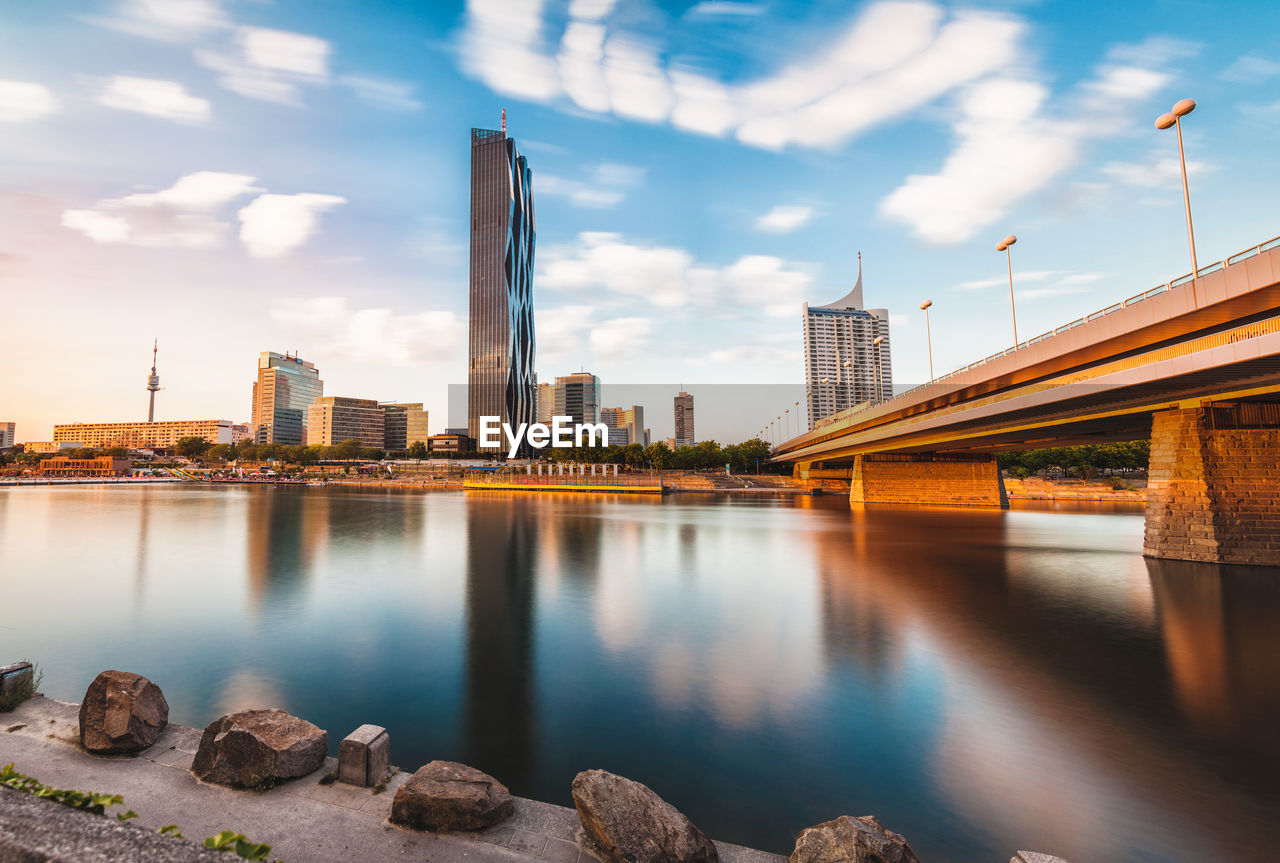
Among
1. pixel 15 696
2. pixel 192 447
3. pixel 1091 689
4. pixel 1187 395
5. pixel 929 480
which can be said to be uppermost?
pixel 192 447

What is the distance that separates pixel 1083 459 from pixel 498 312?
549 ft

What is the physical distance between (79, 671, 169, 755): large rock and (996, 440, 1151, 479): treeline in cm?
10747

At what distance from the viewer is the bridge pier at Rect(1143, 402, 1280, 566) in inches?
919

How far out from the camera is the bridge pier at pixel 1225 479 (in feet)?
76.6

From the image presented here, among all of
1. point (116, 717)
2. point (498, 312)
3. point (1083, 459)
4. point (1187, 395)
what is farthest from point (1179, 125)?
point (498, 312)

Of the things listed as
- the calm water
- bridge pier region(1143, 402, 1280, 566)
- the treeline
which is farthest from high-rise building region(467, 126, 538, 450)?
bridge pier region(1143, 402, 1280, 566)

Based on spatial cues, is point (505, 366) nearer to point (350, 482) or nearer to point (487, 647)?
point (350, 482)

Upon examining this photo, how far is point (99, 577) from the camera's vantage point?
22.4 meters

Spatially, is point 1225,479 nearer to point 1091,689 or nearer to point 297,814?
point 1091,689

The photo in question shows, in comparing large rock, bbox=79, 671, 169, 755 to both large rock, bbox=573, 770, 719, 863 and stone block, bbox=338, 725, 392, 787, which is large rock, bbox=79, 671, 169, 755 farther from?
large rock, bbox=573, 770, 719, 863

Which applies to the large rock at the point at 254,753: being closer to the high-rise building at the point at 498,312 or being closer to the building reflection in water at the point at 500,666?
the building reflection in water at the point at 500,666

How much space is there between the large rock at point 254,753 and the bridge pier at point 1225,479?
112 feet

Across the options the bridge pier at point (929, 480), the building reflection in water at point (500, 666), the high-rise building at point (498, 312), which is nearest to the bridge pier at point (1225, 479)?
the building reflection in water at point (500, 666)

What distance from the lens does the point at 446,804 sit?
17.6 feet
